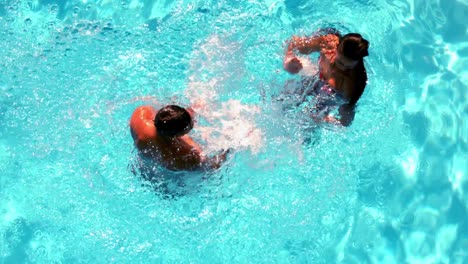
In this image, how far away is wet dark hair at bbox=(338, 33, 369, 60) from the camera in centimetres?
361

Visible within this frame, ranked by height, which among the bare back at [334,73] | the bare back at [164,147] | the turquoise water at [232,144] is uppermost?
the bare back at [334,73]

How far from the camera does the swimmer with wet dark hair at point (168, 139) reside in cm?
360

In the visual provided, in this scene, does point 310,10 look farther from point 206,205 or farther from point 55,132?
point 55,132

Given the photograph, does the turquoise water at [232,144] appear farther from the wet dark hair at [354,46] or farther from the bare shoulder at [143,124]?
the wet dark hair at [354,46]

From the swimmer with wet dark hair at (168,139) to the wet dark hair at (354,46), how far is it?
1202 millimetres

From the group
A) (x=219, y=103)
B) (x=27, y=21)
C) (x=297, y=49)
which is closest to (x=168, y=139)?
(x=219, y=103)

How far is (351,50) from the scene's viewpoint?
3.66m

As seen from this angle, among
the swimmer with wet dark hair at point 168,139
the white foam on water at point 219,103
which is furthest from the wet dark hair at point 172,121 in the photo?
the white foam on water at point 219,103

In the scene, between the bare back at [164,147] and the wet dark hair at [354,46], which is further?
the bare back at [164,147]

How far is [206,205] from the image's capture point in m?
4.71

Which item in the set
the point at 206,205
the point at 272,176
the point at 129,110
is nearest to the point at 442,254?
the point at 272,176

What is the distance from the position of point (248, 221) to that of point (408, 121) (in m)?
1.94

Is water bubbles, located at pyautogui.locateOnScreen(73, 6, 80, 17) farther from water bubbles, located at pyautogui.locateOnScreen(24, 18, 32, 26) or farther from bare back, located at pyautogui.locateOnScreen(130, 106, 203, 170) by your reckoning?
bare back, located at pyautogui.locateOnScreen(130, 106, 203, 170)

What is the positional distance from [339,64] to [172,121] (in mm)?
1316
